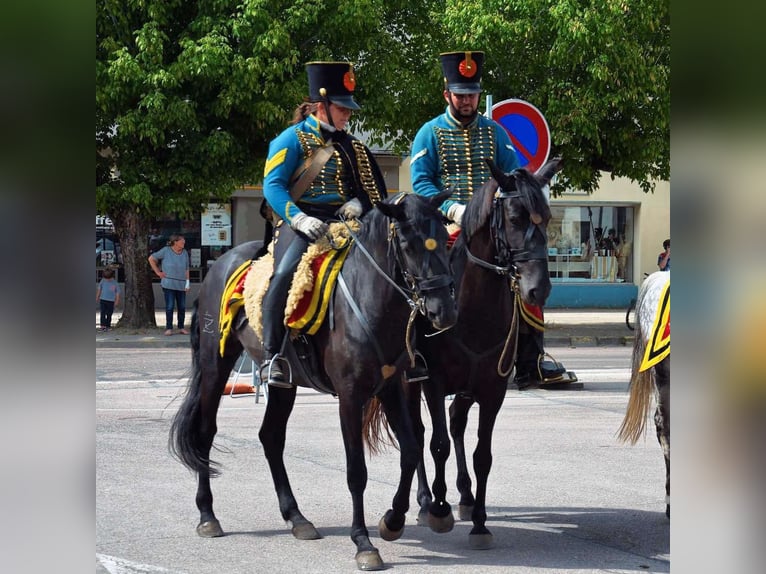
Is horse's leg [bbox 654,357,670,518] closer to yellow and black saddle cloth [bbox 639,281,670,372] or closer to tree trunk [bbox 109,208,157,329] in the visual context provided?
yellow and black saddle cloth [bbox 639,281,670,372]

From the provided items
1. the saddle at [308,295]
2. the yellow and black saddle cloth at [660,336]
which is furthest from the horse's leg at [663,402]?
the saddle at [308,295]

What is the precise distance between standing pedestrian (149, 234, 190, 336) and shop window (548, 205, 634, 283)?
13008mm

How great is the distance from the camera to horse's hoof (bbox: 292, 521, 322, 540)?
21.3ft

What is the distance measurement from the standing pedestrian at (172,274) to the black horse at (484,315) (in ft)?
51.6

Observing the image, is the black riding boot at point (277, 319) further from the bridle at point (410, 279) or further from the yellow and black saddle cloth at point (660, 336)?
the yellow and black saddle cloth at point (660, 336)

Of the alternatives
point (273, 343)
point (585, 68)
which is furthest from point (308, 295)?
point (585, 68)

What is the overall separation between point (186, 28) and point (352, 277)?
16.2 meters

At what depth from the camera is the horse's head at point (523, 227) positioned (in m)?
5.91

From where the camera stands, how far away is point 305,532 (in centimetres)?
650

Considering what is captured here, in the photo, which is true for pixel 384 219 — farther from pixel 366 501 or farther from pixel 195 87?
pixel 195 87

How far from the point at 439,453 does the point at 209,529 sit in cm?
147

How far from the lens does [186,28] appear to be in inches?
832

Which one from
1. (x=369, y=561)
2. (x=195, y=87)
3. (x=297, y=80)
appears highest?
(x=297, y=80)
